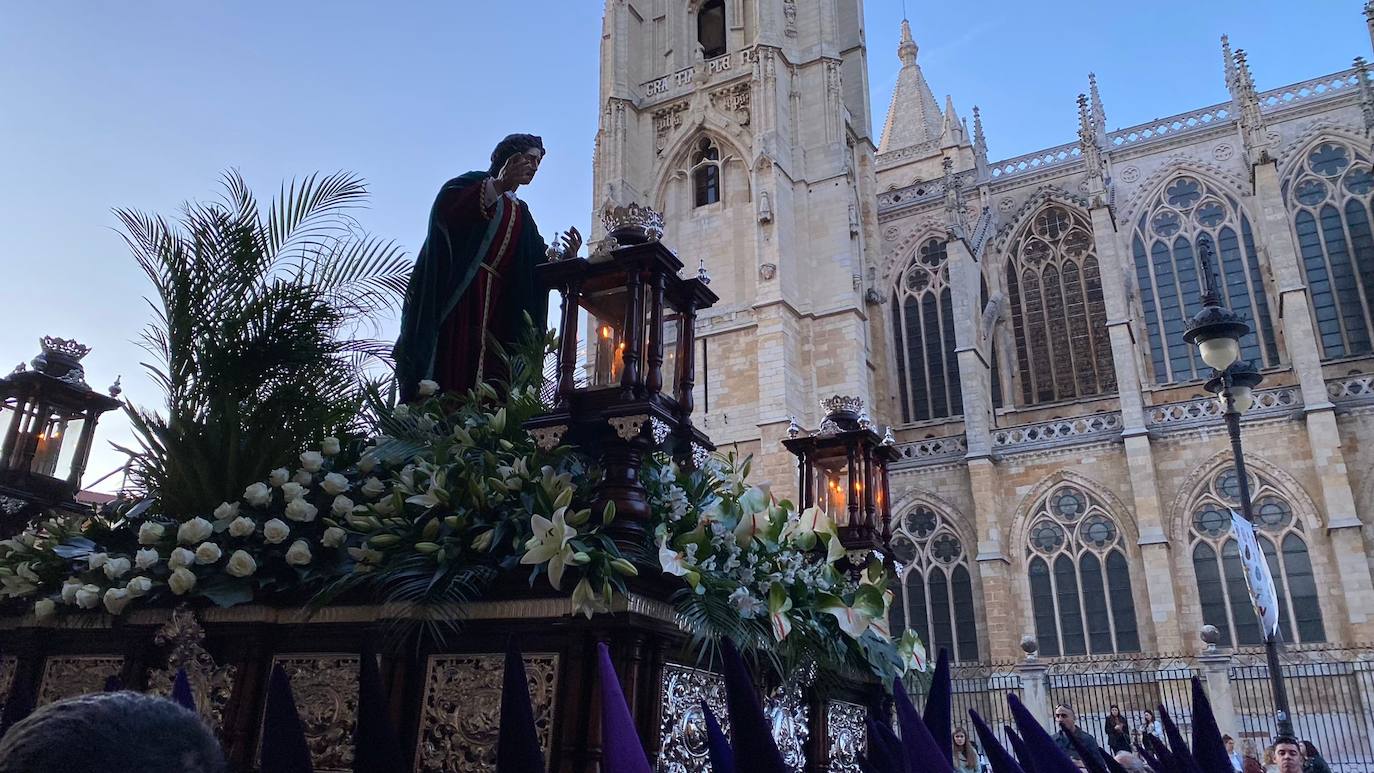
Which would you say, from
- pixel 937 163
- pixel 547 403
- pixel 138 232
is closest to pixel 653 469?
pixel 547 403

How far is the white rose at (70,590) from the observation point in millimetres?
2854

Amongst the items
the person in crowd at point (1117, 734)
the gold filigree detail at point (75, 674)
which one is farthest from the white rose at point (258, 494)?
the person in crowd at point (1117, 734)

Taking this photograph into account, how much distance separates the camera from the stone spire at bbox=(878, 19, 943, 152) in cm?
3784

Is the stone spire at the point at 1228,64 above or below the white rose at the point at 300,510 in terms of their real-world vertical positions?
above

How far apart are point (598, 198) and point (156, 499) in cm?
2177

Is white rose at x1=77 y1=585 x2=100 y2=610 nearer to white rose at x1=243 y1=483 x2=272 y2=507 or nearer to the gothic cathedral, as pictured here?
white rose at x1=243 y1=483 x2=272 y2=507

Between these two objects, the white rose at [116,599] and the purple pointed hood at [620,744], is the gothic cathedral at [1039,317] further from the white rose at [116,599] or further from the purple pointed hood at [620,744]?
the purple pointed hood at [620,744]

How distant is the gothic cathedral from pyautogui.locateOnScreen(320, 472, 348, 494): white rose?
15.7m

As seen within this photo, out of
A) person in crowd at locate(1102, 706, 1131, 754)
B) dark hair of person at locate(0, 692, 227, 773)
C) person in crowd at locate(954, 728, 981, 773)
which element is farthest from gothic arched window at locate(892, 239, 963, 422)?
dark hair of person at locate(0, 692, 227, 773)

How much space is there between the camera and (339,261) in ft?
12.3

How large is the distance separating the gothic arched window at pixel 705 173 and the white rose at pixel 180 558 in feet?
72.0

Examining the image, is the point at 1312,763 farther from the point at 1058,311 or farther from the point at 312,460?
the point at 1058,311

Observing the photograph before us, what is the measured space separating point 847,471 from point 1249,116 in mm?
20820

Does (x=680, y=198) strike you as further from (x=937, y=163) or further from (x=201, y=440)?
(x=201, y=440)
